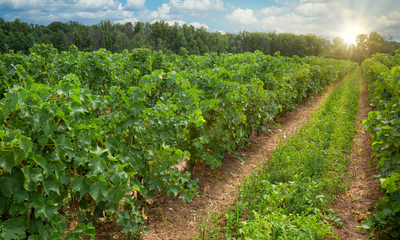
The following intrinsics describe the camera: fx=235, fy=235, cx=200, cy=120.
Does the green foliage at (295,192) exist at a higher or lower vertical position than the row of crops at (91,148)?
lower

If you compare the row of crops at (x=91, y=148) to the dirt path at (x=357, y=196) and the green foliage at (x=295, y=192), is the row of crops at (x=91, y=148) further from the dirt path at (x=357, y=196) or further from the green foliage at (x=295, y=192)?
the dirt path at (x=357, y=196)

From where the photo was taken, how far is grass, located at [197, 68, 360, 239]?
278cm

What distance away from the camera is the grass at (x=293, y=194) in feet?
9.12

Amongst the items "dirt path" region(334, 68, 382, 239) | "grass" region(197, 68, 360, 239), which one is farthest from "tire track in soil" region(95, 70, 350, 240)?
"dirt path" region(334, 68, 382, 239)

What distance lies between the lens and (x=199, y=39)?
80.6 meters

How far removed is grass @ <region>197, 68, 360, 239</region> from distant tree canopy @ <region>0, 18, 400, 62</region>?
75.9 metres

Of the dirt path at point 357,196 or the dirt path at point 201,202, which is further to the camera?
the dirt path at point 357,196

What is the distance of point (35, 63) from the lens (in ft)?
23.0

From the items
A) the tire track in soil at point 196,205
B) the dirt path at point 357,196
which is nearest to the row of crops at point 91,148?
the tire track in soil at point 196,205

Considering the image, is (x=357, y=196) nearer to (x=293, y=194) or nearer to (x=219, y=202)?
(x=293, y=194)

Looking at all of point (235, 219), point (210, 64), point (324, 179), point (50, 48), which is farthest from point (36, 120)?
point (210, 64)

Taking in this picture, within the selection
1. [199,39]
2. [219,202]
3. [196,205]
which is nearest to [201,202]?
[196,205]

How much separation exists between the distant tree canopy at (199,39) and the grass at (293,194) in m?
75.9

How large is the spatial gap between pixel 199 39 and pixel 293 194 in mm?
82320
